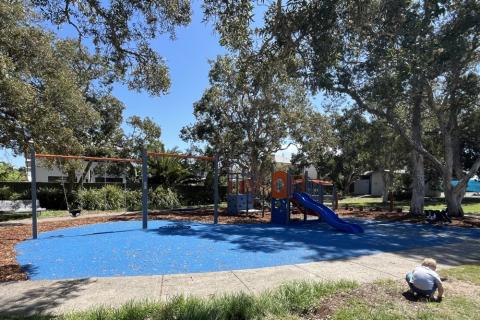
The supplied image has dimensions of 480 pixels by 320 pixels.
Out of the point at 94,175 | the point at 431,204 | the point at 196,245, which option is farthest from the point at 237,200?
the point at 94,175

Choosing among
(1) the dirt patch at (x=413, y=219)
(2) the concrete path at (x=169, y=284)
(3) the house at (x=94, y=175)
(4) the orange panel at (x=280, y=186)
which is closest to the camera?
(2) the concrete path at (x=169, y=284)

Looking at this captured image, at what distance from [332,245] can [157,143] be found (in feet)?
79.3

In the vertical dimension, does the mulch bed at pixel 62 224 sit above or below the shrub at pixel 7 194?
below

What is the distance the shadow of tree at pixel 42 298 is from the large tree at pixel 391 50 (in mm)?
5349

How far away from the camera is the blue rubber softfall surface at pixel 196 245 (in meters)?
8.48

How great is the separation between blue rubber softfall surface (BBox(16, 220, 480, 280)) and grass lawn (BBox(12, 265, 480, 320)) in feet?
8.61

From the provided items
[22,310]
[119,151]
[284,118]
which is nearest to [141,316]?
[22,310]

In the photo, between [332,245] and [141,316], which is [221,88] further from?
[141,316]

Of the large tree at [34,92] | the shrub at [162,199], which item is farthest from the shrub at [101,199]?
the large tree at [34,92]

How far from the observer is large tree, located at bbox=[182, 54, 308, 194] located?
74.7 ft

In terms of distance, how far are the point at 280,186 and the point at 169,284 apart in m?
10.9

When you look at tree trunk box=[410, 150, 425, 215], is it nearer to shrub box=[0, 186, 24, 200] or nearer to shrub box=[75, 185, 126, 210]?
shrub box=[75, 185, 126, 210]

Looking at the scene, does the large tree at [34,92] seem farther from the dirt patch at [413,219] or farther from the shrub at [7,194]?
the dirt patch at [413,219]

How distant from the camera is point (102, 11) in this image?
27.1 feet
